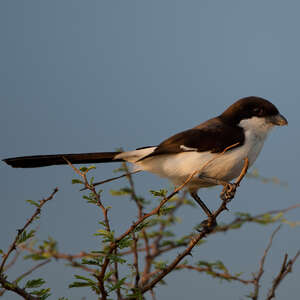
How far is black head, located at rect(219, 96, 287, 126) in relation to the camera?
452cm

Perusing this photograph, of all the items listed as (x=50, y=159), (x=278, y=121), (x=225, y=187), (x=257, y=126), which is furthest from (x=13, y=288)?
(x=278, y=121)

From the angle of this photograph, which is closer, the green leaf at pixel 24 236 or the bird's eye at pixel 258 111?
the green leaf at pixel 24 236

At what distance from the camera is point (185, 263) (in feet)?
11.5

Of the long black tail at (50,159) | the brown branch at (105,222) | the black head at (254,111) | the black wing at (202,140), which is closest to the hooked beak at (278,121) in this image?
the black head at (254,111)

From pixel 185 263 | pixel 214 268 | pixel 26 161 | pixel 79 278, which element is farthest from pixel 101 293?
pixel 26 161

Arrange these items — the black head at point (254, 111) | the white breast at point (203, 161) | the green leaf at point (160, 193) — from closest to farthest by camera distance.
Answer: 1. the green leaf at point (160, 193)
2. the white breast at point (203, 161)
3. the black head at point (254, 111)

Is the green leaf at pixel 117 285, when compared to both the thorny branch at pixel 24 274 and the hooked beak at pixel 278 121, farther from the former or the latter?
the hooked beak at pixel 278 121

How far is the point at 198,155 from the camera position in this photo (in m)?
3.89

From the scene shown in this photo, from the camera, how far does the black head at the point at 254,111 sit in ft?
14.8

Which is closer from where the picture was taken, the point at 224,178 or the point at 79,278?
the point at 79,278

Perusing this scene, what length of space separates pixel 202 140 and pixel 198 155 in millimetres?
177

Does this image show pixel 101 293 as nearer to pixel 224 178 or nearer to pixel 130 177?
pixel 130 177

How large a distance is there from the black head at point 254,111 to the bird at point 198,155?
5 centimetres

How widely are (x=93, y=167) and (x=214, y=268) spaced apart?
5.01 ft
